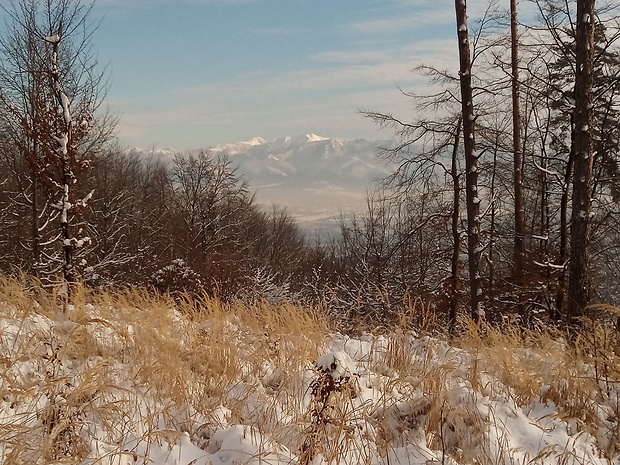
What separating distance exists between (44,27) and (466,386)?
10.8 metres

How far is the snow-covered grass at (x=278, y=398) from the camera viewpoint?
2475mm

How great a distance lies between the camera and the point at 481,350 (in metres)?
4.60

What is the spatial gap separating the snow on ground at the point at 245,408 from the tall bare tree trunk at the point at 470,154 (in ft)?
18.1

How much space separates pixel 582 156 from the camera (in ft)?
20.7

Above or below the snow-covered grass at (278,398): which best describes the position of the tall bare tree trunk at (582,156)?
above

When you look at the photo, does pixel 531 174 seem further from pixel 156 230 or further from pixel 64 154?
pixel 156 230

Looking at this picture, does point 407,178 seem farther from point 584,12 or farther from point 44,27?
point 44,27

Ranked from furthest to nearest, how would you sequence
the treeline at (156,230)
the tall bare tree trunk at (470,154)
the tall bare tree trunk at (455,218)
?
the treeline at (156,230) < the tall bare tree trunk at (455,218) < the tall bare tree trunk at (470,154)

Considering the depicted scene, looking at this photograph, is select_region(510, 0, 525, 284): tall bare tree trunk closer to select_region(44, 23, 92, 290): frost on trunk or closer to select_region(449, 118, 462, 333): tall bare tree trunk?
select_region(449, 118, 462, 333): tall bare tree trunk

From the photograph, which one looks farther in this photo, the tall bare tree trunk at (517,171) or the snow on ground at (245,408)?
the tall bare tree trunk at (517,171)

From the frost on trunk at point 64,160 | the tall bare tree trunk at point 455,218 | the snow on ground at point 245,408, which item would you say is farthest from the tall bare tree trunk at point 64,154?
the tall bare tree trunk at point 455,218

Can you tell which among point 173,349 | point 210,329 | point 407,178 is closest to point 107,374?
point 173,349

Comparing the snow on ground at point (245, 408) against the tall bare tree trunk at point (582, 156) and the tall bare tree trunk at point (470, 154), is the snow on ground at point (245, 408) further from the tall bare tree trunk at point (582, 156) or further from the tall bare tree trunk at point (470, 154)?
the tall bare tree trunk at point (470, 154)

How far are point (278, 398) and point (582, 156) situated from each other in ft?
18.3
